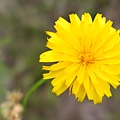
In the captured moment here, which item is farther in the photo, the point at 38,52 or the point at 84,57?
the point at 38,52

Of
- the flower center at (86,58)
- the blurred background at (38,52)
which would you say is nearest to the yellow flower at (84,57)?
the flower center at (86,58)

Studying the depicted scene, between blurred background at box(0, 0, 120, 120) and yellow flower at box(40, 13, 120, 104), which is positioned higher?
blurred background at box(0, 0, 120, 120)

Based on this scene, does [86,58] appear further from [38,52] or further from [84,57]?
[38,52]

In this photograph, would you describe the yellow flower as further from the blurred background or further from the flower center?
the blurred background

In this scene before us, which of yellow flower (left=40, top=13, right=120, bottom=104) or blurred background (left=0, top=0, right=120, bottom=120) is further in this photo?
blurred background (left=0, top=0, right=120, bottom=120)

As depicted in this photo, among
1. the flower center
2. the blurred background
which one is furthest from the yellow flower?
the blurred background

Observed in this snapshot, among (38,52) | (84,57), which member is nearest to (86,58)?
(84,57)
